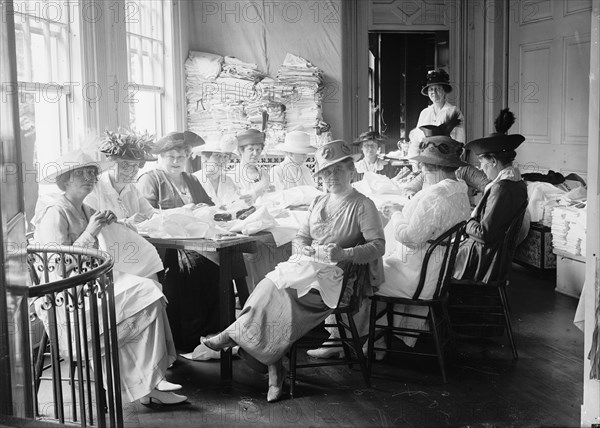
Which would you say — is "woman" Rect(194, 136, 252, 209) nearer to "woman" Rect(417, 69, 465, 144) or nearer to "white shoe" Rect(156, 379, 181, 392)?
"white shoe" Rect(156, 379, 181, 392)

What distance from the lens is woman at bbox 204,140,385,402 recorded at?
440 cm

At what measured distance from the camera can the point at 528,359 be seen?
5.08 m

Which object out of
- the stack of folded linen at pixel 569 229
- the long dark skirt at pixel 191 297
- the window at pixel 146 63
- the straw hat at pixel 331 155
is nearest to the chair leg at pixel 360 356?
the straw hat at pixel 331 155

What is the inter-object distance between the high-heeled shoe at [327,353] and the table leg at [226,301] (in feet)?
2.04

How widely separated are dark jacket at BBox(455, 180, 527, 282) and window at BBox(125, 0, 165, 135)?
117 inches

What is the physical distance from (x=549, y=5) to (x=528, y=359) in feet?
15.2

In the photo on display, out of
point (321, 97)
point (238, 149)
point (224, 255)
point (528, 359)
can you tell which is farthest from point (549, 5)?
point (224, 255)

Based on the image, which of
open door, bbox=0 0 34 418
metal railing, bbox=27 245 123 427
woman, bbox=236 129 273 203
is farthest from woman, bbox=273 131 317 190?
open door, bbox=0 0 34 418

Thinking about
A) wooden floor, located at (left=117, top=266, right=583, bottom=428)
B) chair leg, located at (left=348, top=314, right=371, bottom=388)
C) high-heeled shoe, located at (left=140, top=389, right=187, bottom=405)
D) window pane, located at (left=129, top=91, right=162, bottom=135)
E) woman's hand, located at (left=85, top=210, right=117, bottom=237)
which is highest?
window pane, located at (left=129, top=91, right=162, bottom=135)

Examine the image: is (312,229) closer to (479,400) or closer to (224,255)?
(224,255)

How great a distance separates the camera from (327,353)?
5117 mm

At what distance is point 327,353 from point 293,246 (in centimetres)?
74

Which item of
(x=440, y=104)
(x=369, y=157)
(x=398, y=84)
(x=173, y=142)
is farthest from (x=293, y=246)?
(x=398, y=84)

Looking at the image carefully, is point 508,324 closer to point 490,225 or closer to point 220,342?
point 490,225
